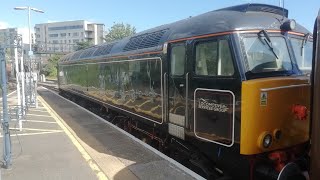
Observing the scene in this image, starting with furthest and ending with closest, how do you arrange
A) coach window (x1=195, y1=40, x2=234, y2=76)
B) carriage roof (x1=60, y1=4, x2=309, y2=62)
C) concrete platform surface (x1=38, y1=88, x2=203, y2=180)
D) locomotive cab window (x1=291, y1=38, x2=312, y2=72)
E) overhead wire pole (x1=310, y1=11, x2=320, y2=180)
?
concrete platform surface (x1=38, y1=88, x2=203, y2=180) < locomotive cab window (x1=291, y1=38, x2=312, y2=72) < carriage roof (x1=60, y1=4, x2=309, y2=62) < coach window (x1=195, y1=40, x2=234, y2=76) < overhead wire pole (x1=310, y1=11, x2=320, y2=180)

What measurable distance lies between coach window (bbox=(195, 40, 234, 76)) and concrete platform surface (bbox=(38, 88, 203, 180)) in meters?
1.79

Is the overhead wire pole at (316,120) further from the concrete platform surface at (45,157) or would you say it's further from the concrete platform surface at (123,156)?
the concrete platform surface at (45,157)

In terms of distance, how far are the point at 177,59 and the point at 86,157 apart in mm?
2771

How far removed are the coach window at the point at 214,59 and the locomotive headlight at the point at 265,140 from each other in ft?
3.36

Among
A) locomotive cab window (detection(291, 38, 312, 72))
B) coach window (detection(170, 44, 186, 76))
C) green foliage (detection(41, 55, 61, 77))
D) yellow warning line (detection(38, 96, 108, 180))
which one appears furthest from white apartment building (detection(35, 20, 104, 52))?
locomotive cab window (detection(291, 38, 312, 72))

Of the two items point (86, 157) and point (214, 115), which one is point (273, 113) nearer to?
point (214, 115)

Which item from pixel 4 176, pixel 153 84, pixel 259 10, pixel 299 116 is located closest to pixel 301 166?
pixel 299 116

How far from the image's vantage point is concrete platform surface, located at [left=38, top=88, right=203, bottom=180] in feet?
21.6

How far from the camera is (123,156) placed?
25.8 feet

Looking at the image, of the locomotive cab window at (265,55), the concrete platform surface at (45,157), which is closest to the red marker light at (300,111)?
the locomotive cab window at (265,55)

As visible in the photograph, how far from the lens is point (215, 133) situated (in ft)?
19.0

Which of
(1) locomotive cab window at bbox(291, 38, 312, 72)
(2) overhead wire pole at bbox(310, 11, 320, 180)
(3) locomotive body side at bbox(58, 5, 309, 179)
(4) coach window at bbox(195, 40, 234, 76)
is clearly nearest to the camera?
(2) overhead wire pole at bbox(310, 11, 320, 180)

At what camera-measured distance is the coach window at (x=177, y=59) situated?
6.95 m

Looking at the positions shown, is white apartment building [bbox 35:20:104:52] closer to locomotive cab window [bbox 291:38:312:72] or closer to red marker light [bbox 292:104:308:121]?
locomotive cab window [bbox 291:38:312:72]
